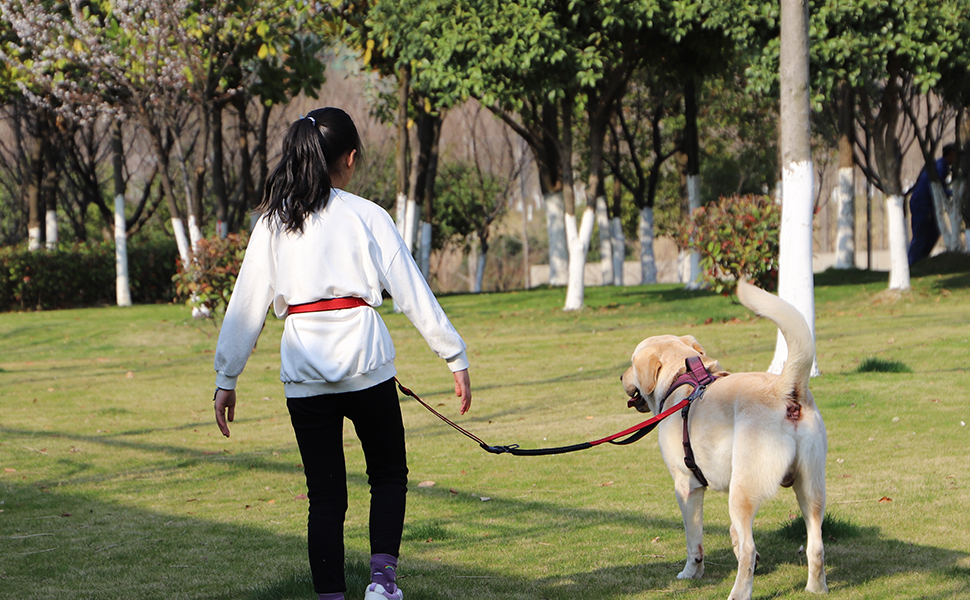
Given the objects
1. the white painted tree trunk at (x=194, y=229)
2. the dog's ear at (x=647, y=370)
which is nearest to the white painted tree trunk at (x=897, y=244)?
the white painted tree trunk at (x=194, y=229)

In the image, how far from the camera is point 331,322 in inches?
128

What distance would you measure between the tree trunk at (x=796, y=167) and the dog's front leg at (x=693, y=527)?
207 inches

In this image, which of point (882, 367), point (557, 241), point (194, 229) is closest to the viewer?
point (882, 367)

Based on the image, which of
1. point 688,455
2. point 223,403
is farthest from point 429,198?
point 223,403

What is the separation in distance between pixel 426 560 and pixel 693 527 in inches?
53.0

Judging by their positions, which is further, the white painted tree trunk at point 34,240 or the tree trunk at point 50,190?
the tree trunk at point 50,190

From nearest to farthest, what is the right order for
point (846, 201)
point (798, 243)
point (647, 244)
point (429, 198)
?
point (798, 243)
point (846, 201)
point (429, 198)
point (647, 244)

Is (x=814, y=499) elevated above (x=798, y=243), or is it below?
below

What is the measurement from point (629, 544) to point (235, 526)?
7.78ft

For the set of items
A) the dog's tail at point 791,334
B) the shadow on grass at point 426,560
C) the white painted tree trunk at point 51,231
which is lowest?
the shadow on grass at point 426,560

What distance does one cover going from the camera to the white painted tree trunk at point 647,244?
29.0 m

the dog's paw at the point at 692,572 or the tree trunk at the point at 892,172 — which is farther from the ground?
the tree trunk at the point at 892,172

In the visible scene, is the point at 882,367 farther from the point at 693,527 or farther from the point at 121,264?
the point at 121,264

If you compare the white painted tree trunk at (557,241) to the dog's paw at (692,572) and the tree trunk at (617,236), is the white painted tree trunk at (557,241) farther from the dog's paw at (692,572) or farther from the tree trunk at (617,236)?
the dog's paw at (692,572)
